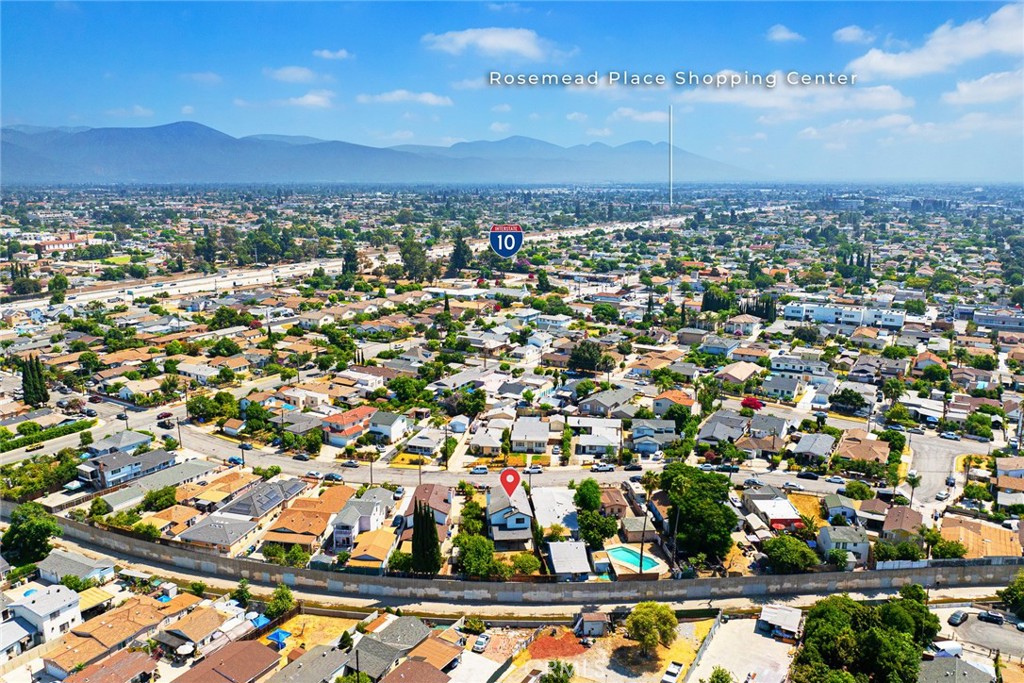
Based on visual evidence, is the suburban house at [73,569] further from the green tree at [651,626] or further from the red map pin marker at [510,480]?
the green tree at [651,626]

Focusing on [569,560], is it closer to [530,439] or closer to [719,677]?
[719,677]

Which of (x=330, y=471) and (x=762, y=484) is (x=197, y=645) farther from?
(x=762, y=484)

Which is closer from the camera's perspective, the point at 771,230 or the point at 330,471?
the point at 330,471

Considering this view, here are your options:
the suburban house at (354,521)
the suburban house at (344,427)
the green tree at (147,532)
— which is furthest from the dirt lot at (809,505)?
the green tree at (147,532)

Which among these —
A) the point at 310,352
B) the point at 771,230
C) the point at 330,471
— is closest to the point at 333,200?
the point at 771,230

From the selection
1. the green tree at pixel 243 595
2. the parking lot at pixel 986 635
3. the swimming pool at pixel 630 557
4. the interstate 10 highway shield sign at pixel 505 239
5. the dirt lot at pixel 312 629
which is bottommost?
the parking lot at pixel 986 635

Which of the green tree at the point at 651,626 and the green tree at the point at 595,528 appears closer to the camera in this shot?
the green tree at the point at 651,626

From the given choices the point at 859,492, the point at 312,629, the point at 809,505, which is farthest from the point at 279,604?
the point at 859,492
